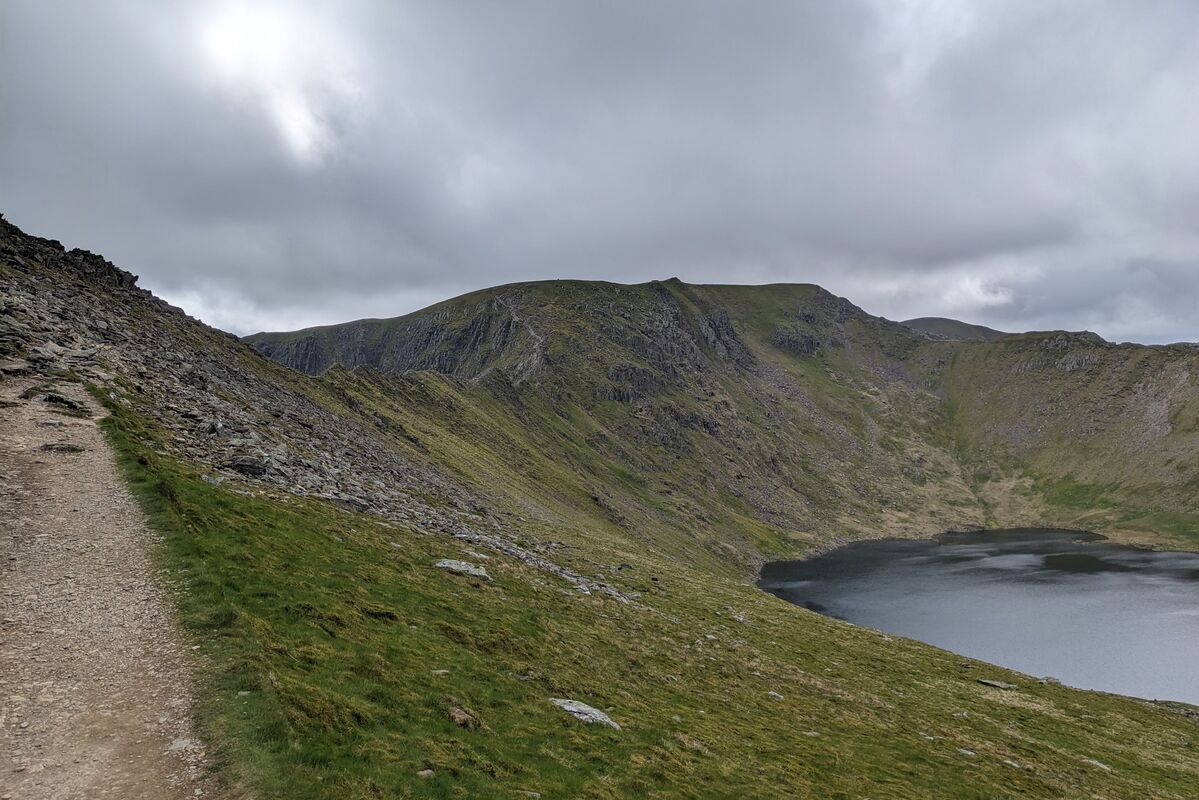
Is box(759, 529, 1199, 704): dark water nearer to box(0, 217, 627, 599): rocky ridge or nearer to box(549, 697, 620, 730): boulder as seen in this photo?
box(0, 217, 627, 599): rocky ridge

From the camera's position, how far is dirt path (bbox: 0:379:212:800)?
39.3 ft

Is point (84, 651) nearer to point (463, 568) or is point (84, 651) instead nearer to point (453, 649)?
point (453, 649)

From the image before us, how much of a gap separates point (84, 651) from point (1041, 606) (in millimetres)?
167696

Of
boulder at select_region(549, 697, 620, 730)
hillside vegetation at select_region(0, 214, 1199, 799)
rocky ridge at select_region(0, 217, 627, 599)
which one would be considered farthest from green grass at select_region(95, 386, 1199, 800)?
rocky ridge at select_region(0, 217, 627, 599)

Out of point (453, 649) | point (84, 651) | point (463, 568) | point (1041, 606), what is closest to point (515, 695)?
point (453, 649)

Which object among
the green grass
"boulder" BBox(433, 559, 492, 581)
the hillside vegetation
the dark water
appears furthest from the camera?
the dark water

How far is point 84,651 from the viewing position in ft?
52.5

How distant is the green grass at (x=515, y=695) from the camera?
1558 cm

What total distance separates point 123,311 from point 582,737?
6937 centimetres

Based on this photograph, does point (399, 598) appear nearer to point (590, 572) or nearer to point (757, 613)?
point (590, 572)

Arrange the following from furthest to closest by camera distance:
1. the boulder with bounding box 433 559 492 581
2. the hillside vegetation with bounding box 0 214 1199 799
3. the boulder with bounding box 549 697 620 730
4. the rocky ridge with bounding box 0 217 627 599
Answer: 1. the rocky ridge with bounding box 0 217 627 599
2. the boulder with bounding box 433 559 492 581
3. the boulder with bounding box 549 697 620 730
4. the hillside vegetation with bounding box 0 214 1199 799

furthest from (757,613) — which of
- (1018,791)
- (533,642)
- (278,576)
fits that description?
(278,576)

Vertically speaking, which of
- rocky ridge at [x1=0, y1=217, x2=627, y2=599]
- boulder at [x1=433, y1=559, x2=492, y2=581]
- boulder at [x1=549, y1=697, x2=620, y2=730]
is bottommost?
boulder at [x1=549, y1=697, x2=620, y2=730]

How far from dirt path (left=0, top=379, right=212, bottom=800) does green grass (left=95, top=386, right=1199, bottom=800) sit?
0.81 meters
